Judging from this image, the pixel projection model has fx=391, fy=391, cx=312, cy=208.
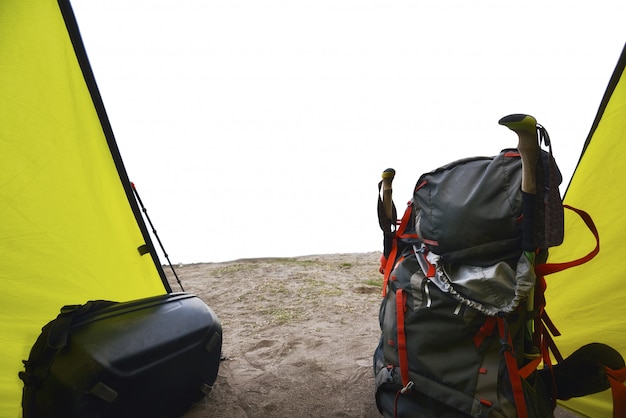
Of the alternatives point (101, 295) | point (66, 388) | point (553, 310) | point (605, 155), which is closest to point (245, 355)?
point (101, 295)

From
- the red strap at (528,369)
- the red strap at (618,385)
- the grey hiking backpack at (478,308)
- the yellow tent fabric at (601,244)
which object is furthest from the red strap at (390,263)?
the yellow tent fabric at (601,244)

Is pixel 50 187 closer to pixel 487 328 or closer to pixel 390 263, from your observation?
pixel 390 263

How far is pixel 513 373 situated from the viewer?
1.53 meters

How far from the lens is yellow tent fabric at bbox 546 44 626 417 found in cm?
208

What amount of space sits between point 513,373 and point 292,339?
A: 1.97m

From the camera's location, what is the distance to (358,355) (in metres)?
2.88

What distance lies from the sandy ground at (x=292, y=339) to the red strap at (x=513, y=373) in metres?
0.89

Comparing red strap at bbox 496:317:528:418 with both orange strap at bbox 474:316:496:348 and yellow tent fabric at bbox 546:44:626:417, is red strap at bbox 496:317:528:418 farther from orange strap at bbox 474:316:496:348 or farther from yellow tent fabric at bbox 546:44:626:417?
yellow tent fabric at bbox 546:44:626:417

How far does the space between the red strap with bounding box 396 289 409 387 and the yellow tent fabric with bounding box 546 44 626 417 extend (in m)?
1.19

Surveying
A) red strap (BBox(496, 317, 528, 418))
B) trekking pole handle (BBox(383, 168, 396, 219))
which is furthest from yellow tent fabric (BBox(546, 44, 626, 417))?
trekking pole handle (BBox(383, 168, 396, 219))

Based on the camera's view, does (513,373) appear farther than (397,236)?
No

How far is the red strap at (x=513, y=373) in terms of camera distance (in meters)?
1.51

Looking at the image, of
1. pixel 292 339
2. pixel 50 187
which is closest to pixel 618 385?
pixel 292 339

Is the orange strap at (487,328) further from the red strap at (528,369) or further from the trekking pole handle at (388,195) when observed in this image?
the trekking pole handle at (388,195)
